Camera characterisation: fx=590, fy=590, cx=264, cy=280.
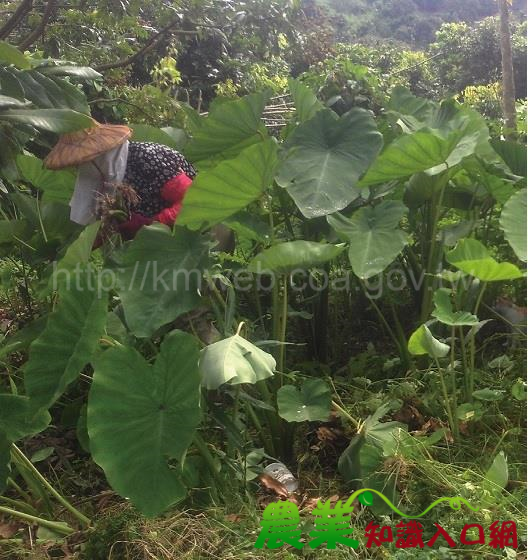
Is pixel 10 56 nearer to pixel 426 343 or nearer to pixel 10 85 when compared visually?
pixel 10 85

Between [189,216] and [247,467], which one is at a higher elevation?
[189,216]

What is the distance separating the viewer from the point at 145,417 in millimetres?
1085

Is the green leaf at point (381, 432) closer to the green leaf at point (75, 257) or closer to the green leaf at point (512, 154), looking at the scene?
the green leaf at point (75, 257)

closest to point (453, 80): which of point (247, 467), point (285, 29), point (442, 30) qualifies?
point (442, 30)

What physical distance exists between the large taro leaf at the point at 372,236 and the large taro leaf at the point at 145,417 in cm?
45

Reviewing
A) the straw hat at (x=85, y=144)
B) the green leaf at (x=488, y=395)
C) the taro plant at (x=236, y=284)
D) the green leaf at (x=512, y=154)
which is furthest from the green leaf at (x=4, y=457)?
the green leaf at (x=512, y=154)

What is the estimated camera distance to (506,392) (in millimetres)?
1639

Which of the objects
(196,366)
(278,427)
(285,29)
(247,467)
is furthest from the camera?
(285,29)

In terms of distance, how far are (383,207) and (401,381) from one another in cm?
56

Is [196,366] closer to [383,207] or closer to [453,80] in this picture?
[383,207]

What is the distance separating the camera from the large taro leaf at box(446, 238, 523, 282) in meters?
1.19

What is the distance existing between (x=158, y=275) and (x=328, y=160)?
0.56 meters

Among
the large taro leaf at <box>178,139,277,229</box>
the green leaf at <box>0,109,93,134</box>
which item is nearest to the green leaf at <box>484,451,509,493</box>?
the large taro leaf at <box>178,139,277,229</box>

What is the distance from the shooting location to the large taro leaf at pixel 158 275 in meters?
1.24
